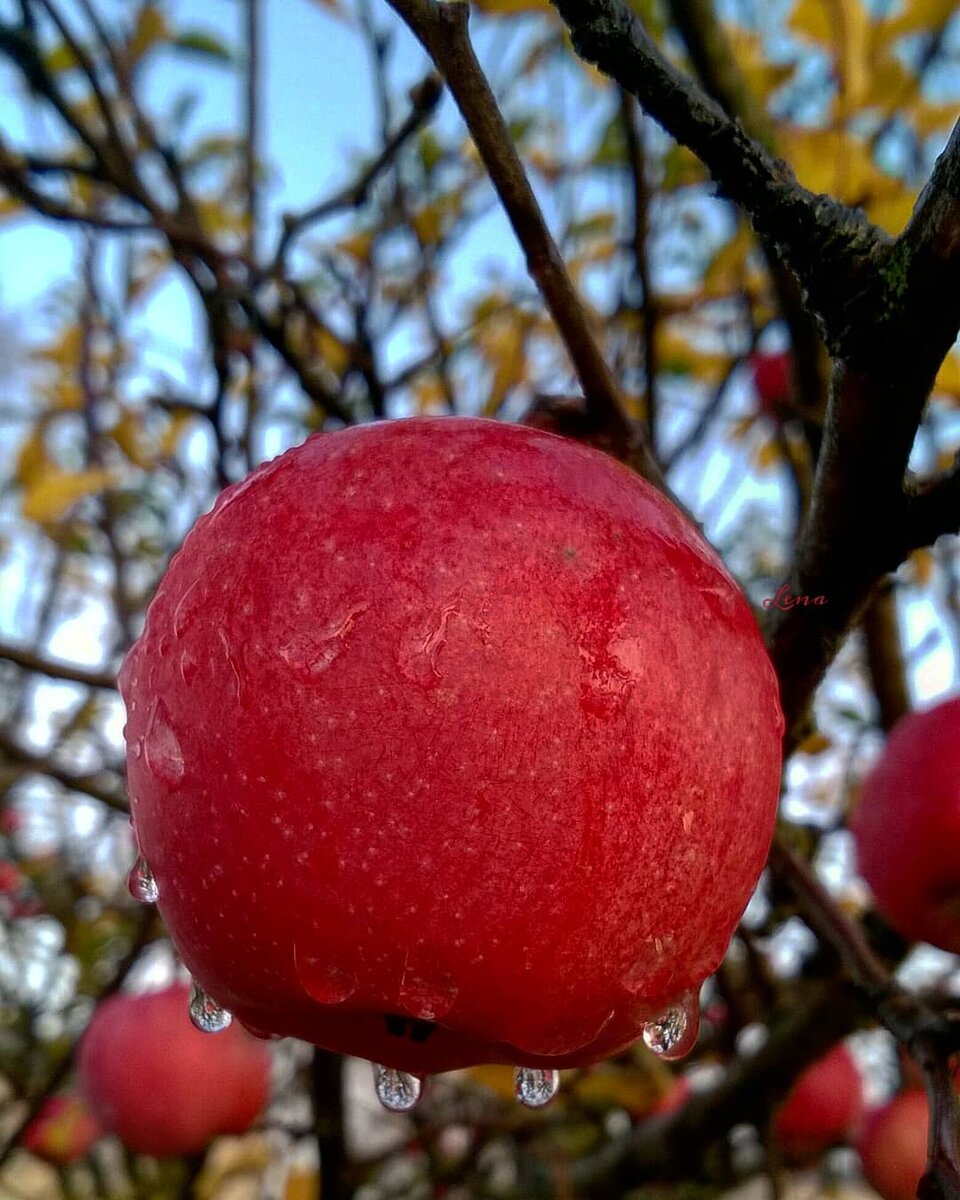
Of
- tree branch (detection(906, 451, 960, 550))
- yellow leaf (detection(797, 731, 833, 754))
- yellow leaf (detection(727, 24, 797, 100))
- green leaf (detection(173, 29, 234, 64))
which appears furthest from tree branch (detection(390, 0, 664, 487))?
green leaf (detection(173, 29, 234, 64))

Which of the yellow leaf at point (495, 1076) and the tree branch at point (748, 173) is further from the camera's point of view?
the yellow leaf at point (495, 1076)

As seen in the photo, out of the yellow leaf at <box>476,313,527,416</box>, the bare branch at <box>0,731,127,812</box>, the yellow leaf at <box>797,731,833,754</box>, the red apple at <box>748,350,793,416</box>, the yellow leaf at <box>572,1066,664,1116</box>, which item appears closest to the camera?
the yellow leaf at <box>797,731,833,754</box>

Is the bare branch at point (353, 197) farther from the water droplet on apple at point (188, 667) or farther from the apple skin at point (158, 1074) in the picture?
the apple skin at point (158, 1074)

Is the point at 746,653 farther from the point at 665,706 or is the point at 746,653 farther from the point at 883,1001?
the point at 883,1001

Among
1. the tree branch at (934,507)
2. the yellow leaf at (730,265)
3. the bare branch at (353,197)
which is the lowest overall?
the tree branch at (934,507)

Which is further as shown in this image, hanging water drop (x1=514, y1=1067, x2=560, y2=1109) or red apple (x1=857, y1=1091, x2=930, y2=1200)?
red apple (x1=857, y1=1091, x2=930, y2=1200)

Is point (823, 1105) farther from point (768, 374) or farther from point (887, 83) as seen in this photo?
point (887, 83)

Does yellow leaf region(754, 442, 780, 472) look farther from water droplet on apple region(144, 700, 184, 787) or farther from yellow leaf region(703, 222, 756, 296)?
water droplet on apple region(144, 700, 184, 787)

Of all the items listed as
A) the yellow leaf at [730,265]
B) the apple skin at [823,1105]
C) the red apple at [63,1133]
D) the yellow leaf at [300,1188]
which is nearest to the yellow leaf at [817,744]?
the yellow leaf at [730,265]

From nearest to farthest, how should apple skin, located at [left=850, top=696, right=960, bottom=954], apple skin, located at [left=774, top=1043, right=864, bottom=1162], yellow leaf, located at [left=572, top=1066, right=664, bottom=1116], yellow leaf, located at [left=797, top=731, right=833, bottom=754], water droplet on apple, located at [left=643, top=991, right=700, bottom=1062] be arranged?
water droplet on apple, located at [left=643, top=991, right=700, bottom=1062] < apple skin, located at [left=850, top=696, right=960, bottom=954] < yellow leaf, located at [left=797, top=731, right=833, bottom=754] < yellow leaf, located at [left=572, top=1066, right=664, bottom=1116] < apple skin, located at [left=774, top=1043, right=864, bottom=1162]
